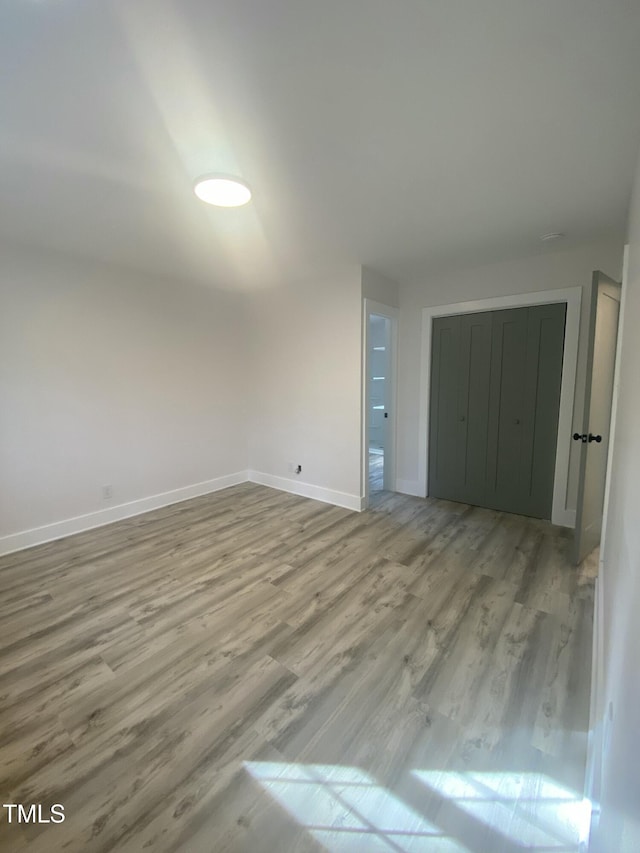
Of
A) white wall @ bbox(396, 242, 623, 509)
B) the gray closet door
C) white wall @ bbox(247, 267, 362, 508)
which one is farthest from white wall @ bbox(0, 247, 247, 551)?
the gray closet door

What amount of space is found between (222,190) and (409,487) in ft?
11.0

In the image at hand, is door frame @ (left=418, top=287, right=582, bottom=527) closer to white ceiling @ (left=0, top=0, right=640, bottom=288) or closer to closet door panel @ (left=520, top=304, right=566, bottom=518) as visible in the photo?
closet door panel @ (left=520, top=304, right=566, bottom=518)

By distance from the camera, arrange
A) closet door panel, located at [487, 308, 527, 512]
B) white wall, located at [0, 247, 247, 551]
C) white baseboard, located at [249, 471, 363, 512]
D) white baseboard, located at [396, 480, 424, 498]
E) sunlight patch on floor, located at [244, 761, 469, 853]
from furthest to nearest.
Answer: white baseboard, located at [396, 480, 424, 498] < white baseboard, located at [249, 471, 363, 512] < closet door panel, located at [487, 308, 527, 512] < white wall, located at [0, 247, 247, 551] < sunlight patch on floor, located at [244, 761, 469, 853]

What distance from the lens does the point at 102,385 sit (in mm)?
3365

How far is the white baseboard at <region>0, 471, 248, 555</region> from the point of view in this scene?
9.68 ft

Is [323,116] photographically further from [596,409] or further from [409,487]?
[409,487]

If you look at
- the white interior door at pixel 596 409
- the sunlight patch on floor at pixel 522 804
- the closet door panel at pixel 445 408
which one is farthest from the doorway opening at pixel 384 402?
the sunlight patch on floor at pixel 522 804

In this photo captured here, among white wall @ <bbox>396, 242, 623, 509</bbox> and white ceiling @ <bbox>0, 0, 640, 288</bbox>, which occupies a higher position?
white ceiling @ <bbox>0, 0, 640, 288</bbox>

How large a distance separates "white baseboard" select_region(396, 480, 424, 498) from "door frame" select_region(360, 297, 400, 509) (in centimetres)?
7

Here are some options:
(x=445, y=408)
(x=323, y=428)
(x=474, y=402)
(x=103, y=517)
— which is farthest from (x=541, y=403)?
(x=103, y=517)

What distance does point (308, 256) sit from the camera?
3254mm

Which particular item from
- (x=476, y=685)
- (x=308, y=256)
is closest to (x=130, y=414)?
(x=308, y=256)

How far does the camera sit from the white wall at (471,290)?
300 centimetres

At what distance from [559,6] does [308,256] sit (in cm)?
225
